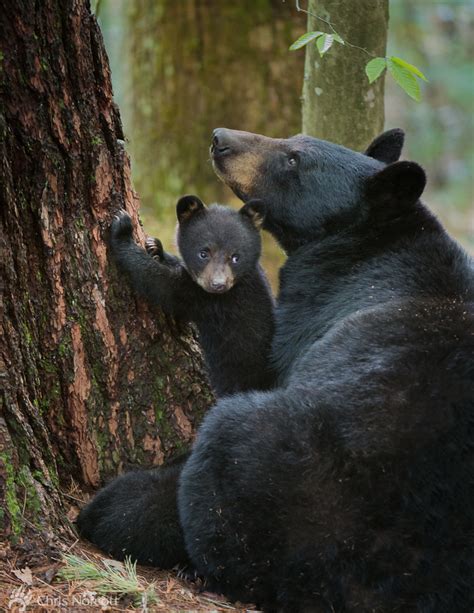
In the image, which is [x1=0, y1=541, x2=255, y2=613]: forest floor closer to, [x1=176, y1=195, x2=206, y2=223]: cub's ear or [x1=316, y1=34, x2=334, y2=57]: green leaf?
[x1=176, y1=195, x2=206, y2=223]: cub's ear

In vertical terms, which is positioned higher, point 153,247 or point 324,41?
point 324,41

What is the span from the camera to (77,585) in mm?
3723

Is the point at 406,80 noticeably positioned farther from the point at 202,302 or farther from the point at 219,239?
the point at 202,302

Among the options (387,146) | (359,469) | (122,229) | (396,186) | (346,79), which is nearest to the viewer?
(359,469)

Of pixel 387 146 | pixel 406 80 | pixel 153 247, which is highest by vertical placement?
pixel 406 80

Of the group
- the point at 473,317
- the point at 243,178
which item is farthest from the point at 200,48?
the point at 473,317

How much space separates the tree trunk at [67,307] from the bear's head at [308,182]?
0.72 metres

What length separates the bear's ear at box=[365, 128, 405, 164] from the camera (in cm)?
536

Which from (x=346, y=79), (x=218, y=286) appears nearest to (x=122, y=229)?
(x=218, y=286)

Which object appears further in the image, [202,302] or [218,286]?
[202,302]

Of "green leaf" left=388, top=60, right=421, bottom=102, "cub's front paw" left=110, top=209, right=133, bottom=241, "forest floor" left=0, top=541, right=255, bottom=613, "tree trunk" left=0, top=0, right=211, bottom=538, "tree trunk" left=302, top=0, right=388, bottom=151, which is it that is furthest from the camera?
"tree trunk" left=302, top=0, right=388, bottom=151

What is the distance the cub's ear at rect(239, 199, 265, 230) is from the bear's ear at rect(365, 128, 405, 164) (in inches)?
33.3

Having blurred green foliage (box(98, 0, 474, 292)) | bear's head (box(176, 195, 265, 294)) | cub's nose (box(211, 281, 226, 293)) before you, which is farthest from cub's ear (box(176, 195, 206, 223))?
blurred green foliage (box(98, 0, 474, 292))

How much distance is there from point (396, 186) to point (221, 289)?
3.63ft
